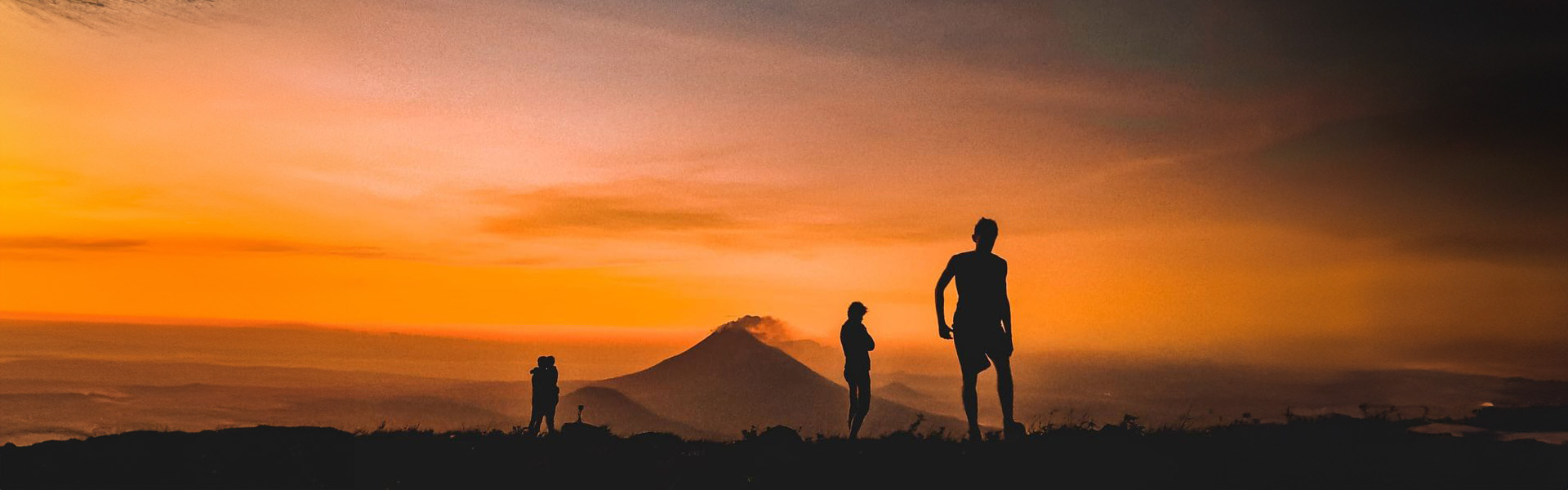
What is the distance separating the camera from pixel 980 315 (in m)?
12.9

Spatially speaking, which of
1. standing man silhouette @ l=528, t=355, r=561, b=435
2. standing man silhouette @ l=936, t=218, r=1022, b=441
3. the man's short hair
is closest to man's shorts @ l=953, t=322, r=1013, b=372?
standing man silhouette @ l=936, t=218, r=1022, b=441

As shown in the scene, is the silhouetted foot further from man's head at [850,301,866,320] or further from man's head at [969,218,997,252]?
man's head at [850,301,866,320]

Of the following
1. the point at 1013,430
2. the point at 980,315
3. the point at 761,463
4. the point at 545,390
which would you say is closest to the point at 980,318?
the point at 980,315

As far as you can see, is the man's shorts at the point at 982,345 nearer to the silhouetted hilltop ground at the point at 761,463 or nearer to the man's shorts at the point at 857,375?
the silhouetted hilltop ground at the point at 761,463

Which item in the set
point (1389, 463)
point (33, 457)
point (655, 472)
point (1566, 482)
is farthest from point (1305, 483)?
point (33, 457)

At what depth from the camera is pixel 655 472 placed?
1111 cm

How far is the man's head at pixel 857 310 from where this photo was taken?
16.8m

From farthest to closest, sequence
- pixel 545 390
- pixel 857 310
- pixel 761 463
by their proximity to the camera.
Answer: pixel 545 390 → pixel 857 310 → pixel 761 463

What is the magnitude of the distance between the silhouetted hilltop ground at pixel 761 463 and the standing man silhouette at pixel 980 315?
0.77 metres

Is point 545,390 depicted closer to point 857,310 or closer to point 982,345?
point 857,310

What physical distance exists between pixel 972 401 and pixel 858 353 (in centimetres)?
396

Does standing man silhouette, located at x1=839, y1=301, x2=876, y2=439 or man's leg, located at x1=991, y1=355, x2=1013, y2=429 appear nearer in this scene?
man's leg, located at x1=991, y1=355, x2=1013, y2=429

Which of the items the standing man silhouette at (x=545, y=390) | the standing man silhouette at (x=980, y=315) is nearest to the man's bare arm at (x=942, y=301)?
the standing man silhouette at (x=980, y=315)

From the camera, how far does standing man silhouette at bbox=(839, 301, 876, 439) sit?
16891 mm
